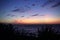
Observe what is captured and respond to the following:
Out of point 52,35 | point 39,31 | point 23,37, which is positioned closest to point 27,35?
point 23,37

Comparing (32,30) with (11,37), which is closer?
(11,37)

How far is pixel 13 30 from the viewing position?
23.2 feet

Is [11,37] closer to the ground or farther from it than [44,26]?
closer to the ground

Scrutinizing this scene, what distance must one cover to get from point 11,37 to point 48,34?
1843 millimetres

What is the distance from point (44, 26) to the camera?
6.87 m

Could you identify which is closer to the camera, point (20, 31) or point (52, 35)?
point (52, 35)

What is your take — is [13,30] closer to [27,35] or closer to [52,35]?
[27,35]

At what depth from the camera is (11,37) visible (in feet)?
21.4

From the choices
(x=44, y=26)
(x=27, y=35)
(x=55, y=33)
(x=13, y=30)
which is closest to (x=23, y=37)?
(x=27, y=35)

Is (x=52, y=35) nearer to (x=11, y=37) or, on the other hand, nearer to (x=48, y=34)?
(x=48, y=34)

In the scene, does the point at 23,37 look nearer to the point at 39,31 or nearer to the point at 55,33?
the point at 39,31

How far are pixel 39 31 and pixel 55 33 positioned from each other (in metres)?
0.83

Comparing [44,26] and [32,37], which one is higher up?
[44,26]

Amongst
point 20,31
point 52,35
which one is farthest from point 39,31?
point 20,31
